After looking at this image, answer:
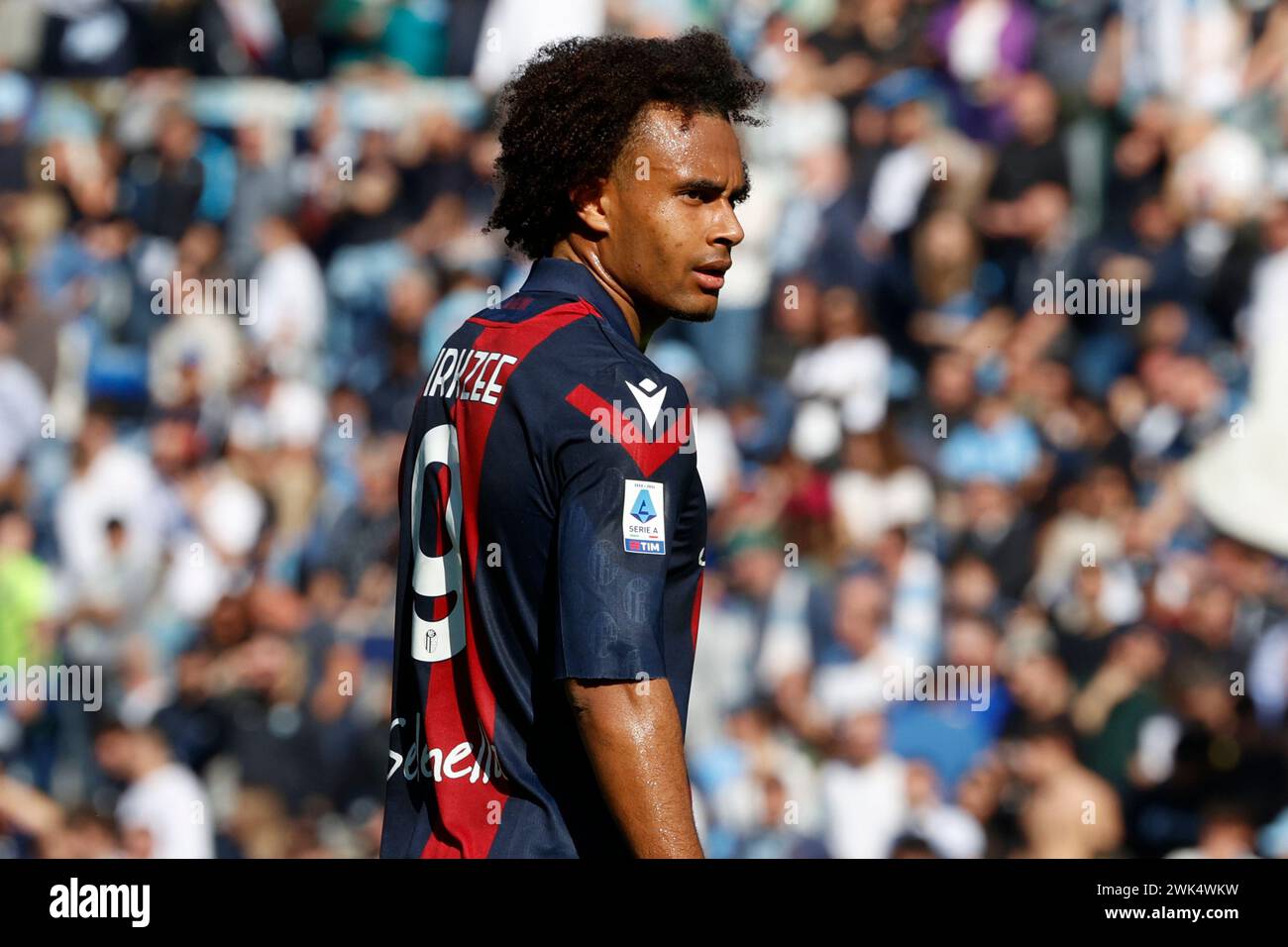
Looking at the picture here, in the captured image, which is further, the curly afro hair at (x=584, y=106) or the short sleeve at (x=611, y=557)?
the curly afro hair at (x=584, y=106)

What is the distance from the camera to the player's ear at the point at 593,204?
2.89m

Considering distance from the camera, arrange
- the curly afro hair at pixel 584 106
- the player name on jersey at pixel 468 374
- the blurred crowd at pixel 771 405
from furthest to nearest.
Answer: the blurred crowd at pixel 771 405 < the curly afro hair at pixel 584 106 < the player name on jersey at pixel 468 374

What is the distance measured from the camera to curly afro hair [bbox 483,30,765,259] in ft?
9.53

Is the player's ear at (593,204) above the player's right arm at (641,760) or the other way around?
above

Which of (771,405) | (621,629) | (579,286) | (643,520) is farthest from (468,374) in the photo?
(771,405)

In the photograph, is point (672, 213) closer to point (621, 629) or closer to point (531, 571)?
point (531, 571)

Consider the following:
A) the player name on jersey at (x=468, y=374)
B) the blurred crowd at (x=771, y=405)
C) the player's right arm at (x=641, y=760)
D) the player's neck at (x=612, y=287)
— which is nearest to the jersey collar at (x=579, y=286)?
the player's neck at (x=612, y=287)

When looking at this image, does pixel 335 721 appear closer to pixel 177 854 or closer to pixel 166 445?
pixel 177 854

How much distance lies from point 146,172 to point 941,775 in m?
4.78

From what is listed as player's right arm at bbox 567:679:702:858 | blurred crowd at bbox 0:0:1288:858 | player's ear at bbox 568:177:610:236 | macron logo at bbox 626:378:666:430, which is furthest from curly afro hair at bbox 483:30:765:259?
blurred crowd at bbox 0:0:1288:858

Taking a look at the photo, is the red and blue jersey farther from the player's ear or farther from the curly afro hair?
the curly afro hair

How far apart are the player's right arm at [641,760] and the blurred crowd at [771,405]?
4.80m

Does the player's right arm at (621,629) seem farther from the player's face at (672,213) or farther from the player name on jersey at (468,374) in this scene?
the player's face at (672,213)
